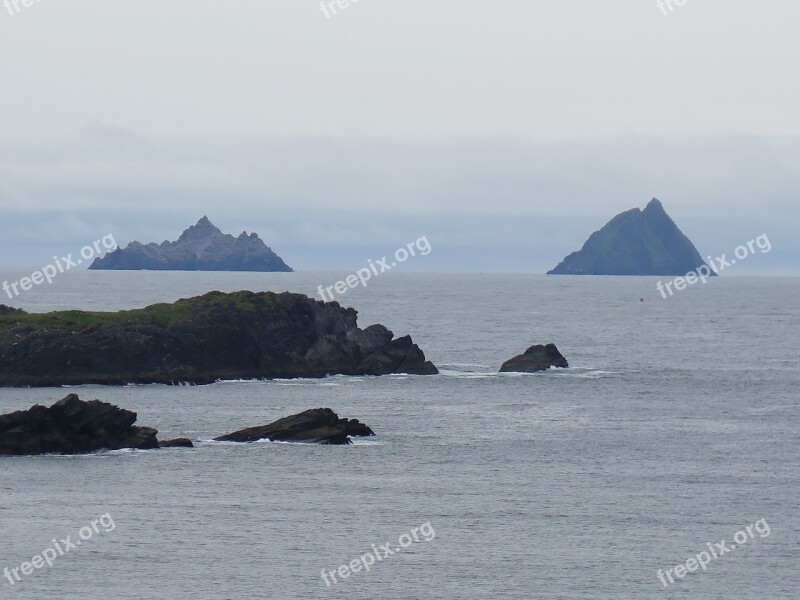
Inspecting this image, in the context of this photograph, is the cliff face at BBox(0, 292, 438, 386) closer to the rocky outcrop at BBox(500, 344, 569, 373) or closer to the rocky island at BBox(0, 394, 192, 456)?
the rocky outcrop at BBox(500, 344, 569, 373)

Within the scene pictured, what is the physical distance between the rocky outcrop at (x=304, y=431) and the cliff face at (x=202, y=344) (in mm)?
33323

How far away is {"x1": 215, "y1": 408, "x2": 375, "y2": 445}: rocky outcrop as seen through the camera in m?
81.8

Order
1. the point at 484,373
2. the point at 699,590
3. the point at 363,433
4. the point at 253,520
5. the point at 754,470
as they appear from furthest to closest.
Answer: the point at 484,373, the point at 363,433, the point at 754,470, the point at 253,520, the point at 699,590

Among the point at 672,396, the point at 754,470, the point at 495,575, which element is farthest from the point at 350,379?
the point at 495,575

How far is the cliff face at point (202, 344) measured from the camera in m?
112

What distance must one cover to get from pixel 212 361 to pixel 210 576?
6896 centimetres

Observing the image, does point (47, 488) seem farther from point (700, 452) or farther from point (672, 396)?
point (672, 396)

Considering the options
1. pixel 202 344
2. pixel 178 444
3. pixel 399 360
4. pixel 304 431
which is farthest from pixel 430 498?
pixel 399 360

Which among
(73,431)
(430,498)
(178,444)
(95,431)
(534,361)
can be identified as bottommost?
(430,498)

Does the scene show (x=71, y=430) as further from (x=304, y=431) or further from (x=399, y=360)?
(x=399, y=360)

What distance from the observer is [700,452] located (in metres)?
80.5

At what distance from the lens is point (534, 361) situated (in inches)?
5108

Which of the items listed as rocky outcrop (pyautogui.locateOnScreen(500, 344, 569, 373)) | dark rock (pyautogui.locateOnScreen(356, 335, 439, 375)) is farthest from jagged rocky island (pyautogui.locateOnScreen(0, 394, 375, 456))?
rocky outcrop (pyautogui.locateOnScreen(500, 344, 569, 373))

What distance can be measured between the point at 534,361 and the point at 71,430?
62.9 metres
